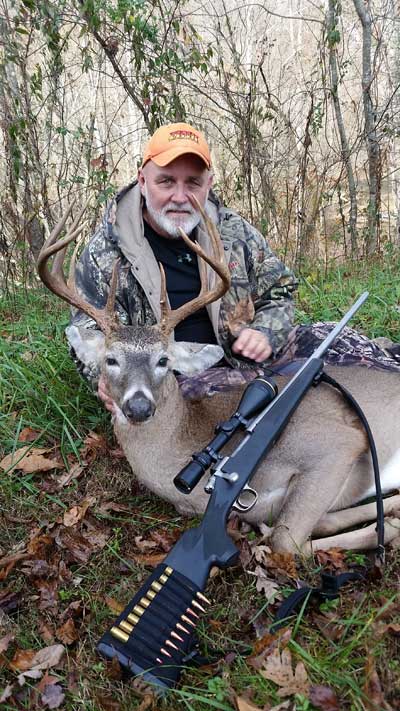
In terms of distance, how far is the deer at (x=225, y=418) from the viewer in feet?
9.59

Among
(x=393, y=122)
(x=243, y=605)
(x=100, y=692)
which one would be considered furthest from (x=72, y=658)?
(x=393, y=122)

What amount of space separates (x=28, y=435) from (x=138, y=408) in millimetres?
1444

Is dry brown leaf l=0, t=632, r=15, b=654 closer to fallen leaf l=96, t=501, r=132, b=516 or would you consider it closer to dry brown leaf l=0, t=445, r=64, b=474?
fallen leaf l=96, t=501, r=132, b=516

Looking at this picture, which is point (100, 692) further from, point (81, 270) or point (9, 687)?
point (81, 270)

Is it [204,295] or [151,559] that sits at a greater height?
[204,295]

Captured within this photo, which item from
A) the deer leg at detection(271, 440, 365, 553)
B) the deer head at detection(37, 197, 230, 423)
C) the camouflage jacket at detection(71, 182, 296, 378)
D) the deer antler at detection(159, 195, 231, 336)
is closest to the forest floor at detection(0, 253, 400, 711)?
the deer leg at detection(271, 440, 365, 553)

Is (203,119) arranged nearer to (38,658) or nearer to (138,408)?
(138,408)

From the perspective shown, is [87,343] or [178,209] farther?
[178,209]

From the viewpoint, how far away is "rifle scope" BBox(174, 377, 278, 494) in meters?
2.60

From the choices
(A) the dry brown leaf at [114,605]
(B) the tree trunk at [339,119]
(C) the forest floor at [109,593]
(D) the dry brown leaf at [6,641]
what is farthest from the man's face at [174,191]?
(B) the tree trunk at [339,119]

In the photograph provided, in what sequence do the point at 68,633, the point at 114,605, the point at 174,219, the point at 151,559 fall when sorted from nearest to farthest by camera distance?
the point at 68,633, the point at 114,605, the point at 151,559, the point at 174,219

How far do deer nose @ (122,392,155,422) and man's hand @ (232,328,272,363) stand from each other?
986 mm

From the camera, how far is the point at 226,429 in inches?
109

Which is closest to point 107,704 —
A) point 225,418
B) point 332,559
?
point 332,559
